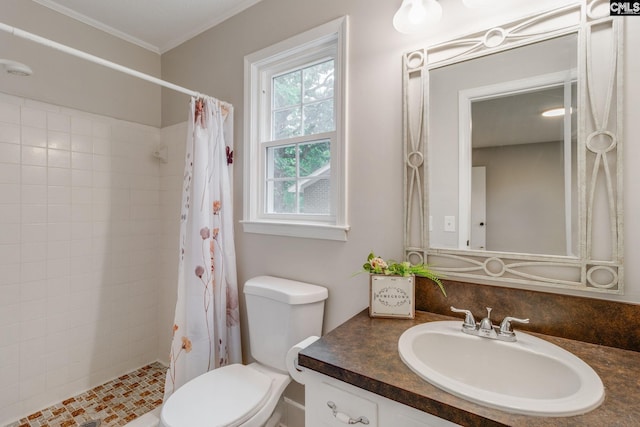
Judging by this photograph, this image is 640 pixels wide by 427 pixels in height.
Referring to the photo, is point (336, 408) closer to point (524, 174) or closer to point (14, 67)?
point (524, 174)

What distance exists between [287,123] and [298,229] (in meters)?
0.68

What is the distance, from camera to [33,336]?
1831 mm

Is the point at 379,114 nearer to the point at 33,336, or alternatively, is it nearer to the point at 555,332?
the point at 555,332

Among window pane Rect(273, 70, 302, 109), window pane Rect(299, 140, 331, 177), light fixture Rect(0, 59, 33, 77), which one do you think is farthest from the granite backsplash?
light fixture Rect(0, 59, 33, 77)

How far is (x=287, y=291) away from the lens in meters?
1.47

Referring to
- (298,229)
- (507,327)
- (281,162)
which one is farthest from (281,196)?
(507,327)

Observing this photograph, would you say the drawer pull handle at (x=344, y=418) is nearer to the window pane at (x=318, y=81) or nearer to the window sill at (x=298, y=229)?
the window sill at (x=298, y=229)

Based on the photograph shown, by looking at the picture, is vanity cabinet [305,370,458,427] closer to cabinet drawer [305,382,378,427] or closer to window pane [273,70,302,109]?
cabinet drawer [305,382,378,427]

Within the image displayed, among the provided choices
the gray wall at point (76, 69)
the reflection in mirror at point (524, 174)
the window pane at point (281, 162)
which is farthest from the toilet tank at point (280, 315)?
the gray wall at point (76, 69)

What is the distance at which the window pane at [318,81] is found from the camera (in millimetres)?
1690

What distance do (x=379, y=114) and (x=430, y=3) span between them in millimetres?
445

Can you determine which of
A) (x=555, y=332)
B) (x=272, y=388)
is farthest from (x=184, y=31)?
(x=555, y=332)

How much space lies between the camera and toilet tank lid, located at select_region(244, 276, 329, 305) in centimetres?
144

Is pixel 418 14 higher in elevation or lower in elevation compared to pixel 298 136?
higher
